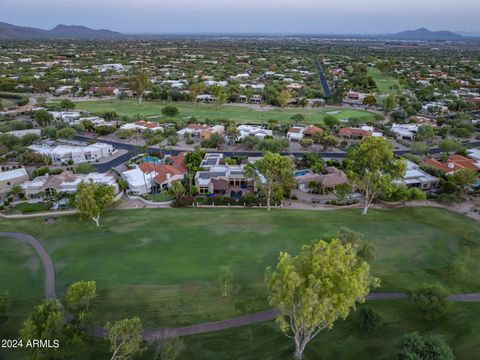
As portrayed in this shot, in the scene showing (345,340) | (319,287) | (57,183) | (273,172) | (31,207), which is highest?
(319,287)

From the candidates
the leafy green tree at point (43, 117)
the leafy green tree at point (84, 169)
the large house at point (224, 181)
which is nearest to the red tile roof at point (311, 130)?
the large house at point (224, 181)

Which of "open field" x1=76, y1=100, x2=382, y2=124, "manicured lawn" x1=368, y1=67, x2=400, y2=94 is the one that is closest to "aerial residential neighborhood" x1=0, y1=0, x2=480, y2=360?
"open field" x1=76, y1=100, x2=382, y2=124

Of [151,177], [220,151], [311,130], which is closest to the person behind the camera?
[151,177]

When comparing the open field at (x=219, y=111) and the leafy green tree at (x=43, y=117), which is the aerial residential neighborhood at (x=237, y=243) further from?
the open field at (x=219, y=111)

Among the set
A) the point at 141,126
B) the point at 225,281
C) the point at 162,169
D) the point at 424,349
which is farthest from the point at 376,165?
the point at 141,126

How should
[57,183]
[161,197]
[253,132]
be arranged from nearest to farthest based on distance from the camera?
[161,197]
[57,183]
[253,132]

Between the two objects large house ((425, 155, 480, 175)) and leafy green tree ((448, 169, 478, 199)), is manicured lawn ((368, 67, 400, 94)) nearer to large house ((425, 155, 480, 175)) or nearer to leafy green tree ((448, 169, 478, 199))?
large house ((425, 155, 480, 175))

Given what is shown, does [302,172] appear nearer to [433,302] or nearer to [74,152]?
[433,302]
